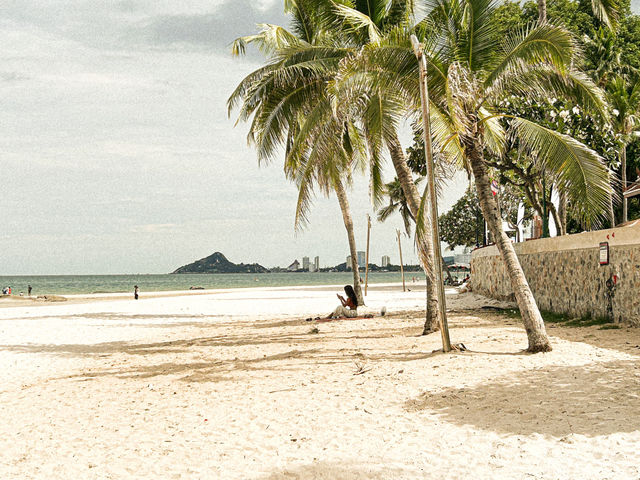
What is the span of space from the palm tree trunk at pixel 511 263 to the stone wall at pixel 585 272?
8.13 ft

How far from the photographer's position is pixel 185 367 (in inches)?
358

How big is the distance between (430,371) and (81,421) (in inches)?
166

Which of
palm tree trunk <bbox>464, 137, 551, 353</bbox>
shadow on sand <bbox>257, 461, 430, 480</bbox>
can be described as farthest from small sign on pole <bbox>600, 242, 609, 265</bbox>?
shadow on sand <bbox>257, 461, 430, 480</bbox>

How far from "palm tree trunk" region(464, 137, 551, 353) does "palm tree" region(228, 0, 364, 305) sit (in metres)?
2.86

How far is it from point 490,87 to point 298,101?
233 inches

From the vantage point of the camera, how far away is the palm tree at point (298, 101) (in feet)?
36.9

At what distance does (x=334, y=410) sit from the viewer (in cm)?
602

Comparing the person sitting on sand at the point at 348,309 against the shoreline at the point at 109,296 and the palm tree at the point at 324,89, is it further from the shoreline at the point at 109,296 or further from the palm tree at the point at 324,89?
the shoreline at the point at 109,296

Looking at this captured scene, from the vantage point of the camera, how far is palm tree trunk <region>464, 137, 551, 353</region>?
8195 millimetres

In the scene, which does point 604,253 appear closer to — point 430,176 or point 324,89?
point 430,176

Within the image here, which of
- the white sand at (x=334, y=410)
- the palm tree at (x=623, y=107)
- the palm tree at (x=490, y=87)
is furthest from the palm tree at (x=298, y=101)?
the palm tree at (x=623, y=107)

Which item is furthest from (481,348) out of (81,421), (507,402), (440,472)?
(81,421)

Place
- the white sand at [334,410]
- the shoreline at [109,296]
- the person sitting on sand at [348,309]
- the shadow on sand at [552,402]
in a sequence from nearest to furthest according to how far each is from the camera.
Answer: the white sand at [334,410], the shadow on sand at [552,402], the person sitting on sand at [348,309], the shoreline at [109,296]

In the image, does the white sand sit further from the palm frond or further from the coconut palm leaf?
the palm frond
